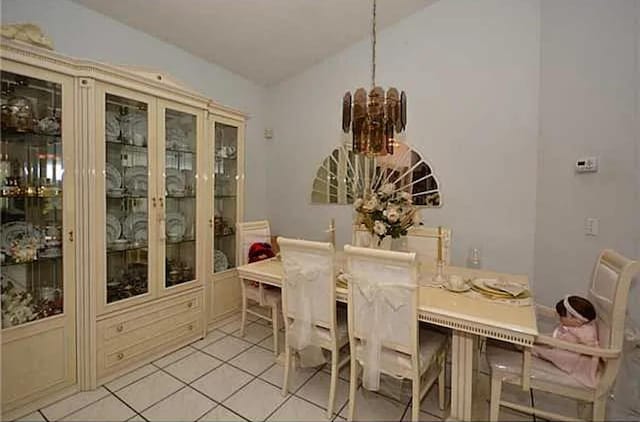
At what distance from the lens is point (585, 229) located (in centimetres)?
221

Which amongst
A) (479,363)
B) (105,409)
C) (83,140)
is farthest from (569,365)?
(83,140)

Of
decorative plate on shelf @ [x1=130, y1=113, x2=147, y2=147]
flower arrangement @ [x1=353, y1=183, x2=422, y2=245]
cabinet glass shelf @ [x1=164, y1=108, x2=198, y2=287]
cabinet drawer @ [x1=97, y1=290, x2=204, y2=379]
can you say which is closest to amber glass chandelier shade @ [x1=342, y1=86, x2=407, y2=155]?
flower arrangement @ [x1=353, y1=183, x2=422, y2=245]

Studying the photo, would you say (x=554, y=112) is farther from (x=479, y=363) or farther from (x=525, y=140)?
(x=479, y=363)

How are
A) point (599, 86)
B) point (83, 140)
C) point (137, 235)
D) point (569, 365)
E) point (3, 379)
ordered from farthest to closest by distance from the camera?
point (137, 235) → point (599, 86) → point (83, 140) → point (3, 379) → point (569, 365)

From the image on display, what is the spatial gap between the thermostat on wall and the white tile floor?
1.60 meters

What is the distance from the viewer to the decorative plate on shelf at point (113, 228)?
7.01 feet

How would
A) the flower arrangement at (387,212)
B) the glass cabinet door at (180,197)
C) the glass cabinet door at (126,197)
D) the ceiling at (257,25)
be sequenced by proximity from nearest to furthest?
the flower arrangement at (387,212)
the glass cabinet door at (126,197)
the ceiling at (257,25)
the glass cabinet door at (180,197)

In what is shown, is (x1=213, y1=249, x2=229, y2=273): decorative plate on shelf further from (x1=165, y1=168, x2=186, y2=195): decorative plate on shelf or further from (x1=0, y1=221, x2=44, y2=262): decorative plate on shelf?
(x1=0, y1=221, x2=44, y2=262): decorative plate on shelf

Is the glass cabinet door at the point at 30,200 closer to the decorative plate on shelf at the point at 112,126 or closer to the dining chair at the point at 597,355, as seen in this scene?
the decorative plate on shelf at the point at 112,126

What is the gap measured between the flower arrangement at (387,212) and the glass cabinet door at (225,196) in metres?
1.55

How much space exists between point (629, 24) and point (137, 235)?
368cm

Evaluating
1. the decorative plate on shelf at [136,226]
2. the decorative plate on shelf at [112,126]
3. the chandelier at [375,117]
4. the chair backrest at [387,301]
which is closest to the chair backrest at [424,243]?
the chandelier at [375,117]

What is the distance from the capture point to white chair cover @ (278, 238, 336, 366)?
5.57 feet

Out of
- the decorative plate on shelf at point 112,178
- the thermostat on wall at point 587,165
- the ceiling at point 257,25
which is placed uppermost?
the ceiling at point 257,25
